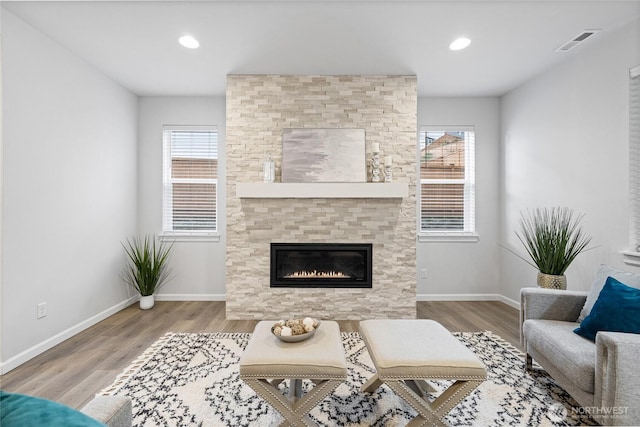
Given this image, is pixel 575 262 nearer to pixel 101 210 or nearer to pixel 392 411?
pixel 392 411

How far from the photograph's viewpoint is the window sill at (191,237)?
434 cm

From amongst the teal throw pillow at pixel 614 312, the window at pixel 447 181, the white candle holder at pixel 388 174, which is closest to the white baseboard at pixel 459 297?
the window at pixel 447 181

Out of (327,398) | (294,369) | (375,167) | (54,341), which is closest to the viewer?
(294,369)

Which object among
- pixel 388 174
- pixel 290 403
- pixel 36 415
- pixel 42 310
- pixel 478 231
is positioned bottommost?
pixel 290 403

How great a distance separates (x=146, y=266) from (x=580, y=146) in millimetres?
4834

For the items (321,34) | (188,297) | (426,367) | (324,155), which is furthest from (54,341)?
(321,34)

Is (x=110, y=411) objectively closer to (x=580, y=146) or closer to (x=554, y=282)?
(x=554, y=282)

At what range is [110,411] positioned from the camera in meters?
1.02

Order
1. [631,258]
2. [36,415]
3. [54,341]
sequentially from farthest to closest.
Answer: [54,341]
[631,258]
[36,415]

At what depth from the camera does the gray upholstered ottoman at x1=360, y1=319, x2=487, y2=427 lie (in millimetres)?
1604

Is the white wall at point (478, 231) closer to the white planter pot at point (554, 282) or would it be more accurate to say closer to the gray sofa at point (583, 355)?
the white planter pot at point (554, 282)

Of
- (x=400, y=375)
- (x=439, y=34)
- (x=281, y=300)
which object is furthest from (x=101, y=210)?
(x=439, y=34)

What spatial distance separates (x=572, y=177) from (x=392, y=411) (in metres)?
2.87

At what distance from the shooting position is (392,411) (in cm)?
192
